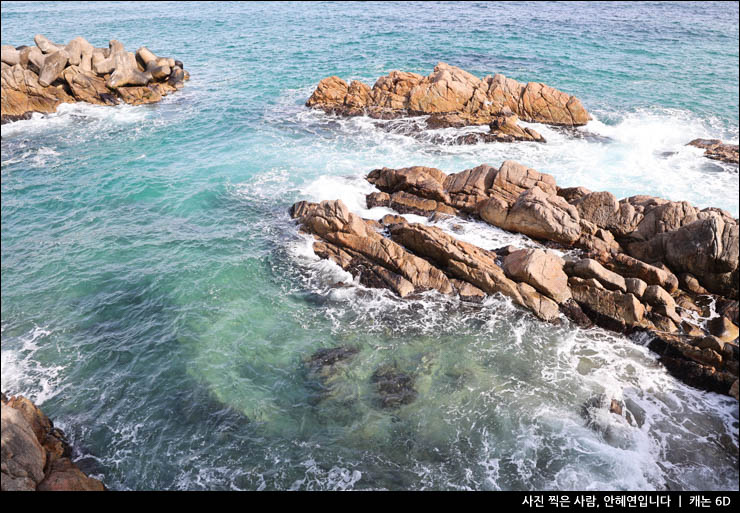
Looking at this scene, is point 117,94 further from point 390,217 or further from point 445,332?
point 445,332

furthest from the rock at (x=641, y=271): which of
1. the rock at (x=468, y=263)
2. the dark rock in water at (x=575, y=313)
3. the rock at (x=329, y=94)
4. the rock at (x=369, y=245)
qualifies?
the rock at (x=329, y=94)

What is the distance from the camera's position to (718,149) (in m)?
30.5

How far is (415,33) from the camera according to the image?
5991 centimetres

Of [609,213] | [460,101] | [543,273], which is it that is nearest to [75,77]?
[460,101]

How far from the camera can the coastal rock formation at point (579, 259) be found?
18.0m

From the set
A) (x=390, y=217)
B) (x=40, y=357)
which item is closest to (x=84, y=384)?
(x=40, y=357)

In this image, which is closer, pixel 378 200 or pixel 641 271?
pixel 641 271

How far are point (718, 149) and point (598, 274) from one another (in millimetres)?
19596

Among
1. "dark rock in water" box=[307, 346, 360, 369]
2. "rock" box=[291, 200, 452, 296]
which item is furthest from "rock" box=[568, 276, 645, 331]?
"dark rock in water" box=[307, 346, 360, 369]

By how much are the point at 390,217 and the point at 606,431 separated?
567 inches

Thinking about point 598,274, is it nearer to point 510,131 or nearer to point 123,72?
point 510,131

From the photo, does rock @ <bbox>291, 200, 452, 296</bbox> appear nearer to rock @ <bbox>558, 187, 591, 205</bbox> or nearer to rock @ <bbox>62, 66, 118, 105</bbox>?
rock @ <bbox>558, 187, 591, 205</bbox>

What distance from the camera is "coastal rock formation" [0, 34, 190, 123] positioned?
37688 mm

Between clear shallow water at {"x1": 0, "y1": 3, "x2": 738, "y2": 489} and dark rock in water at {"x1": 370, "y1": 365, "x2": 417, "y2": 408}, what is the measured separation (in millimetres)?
396
